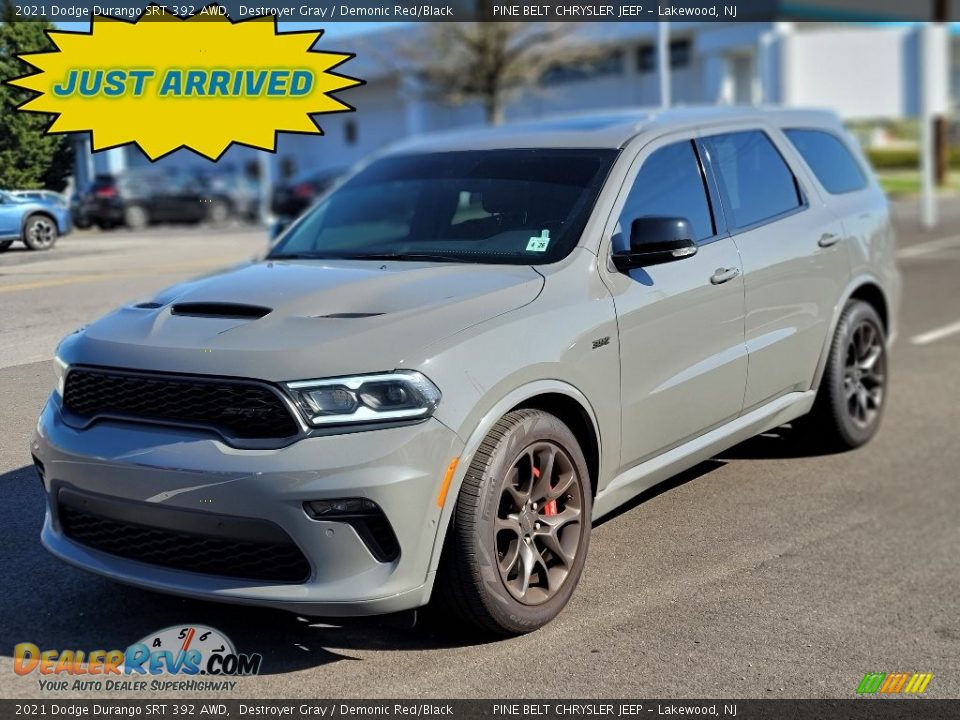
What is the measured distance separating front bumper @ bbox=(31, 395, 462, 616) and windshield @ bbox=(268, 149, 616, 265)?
1.27 metres

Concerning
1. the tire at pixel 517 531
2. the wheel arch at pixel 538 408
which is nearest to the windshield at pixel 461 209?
the wheel arch at pixel 538 408

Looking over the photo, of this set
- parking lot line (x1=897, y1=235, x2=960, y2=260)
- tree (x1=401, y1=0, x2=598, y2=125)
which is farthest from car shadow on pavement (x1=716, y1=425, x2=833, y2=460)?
tree (x1=401, y1=0, x2=598, y2=125)

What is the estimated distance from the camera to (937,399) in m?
7.59

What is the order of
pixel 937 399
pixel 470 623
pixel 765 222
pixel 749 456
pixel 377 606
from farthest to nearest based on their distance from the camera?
pixel 937 399 → pixel 749 456 → pixel 765 222 → pixel 470 623 → pixel 377 606

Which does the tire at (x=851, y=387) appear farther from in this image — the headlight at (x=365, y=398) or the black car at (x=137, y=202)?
the black car at (x=137, y=202)

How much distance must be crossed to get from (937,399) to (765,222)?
2.86 m

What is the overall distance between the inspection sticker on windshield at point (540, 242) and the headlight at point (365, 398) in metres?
1.17

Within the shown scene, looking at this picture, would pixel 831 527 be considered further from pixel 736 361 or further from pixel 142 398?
pixel 142 398

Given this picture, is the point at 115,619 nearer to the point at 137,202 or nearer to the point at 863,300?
the point at 137,202

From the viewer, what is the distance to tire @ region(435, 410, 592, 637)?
367cm

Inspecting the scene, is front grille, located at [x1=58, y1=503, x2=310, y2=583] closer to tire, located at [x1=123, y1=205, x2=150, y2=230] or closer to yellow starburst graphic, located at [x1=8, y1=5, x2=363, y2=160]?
yellow starburst graphic, located at [x1=8, y1=5, x2=363, y2=160]

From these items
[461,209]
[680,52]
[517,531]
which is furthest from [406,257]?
[680,52]

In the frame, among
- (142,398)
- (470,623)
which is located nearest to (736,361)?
(470,623)

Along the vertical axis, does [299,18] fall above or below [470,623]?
above
